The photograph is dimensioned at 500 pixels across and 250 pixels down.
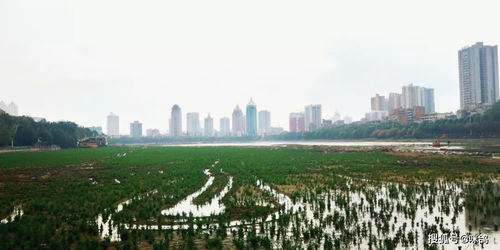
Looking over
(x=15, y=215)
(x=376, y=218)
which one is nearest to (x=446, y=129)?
(x=376, y=218)

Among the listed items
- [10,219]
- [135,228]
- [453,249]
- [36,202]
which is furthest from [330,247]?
[36,202]

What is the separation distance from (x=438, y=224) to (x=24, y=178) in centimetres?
3528

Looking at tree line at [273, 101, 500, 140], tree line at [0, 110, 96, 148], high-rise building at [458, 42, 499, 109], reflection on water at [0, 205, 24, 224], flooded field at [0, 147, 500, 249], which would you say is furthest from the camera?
high-rise building at [458, 42, 499, 109]

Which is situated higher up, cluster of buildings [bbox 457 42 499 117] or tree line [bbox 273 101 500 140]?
cluster of buildings [bbox 457 42 499 117]

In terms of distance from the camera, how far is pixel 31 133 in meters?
109

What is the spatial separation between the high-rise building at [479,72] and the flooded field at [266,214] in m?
166

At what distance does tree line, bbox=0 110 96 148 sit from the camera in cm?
9519

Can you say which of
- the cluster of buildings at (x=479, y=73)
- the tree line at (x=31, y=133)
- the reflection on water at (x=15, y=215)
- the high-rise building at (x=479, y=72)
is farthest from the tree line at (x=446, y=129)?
the tree line at (x=31, y=133)

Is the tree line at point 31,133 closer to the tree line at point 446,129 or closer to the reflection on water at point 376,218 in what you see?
the reflection on water at point 376,218

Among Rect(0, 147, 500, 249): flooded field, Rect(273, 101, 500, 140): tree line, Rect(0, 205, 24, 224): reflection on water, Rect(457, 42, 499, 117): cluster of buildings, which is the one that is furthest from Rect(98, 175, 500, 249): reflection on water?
Rect(457, 42, 499, 117): cluster of buildings

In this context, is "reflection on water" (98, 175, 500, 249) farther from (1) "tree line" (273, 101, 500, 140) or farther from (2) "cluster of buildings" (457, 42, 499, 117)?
(2) "cluster of buildings" (457, 42, 499, 117)

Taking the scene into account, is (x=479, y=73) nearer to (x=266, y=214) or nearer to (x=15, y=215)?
(x=266, y=214)

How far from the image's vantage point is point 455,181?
26.1 metres

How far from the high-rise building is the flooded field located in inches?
6525
